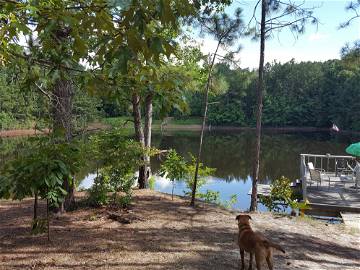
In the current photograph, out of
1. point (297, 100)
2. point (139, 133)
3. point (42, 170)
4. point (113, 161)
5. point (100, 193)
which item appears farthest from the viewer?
point (297, 100)

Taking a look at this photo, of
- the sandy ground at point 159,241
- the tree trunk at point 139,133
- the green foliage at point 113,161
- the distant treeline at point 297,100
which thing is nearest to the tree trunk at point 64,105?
the green foliage at point 113,161

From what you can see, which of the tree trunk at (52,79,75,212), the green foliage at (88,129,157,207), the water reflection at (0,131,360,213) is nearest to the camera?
the tree trunk at (52,79,75,212)

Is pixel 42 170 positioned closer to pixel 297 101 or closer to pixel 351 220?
pixel 351 220

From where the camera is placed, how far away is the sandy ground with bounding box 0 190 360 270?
5.34 metres

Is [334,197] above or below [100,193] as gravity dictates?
below

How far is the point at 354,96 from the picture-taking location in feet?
186

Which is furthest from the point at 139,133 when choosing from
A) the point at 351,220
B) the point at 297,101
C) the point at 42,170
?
the point at 297,101

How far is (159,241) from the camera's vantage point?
640 cm

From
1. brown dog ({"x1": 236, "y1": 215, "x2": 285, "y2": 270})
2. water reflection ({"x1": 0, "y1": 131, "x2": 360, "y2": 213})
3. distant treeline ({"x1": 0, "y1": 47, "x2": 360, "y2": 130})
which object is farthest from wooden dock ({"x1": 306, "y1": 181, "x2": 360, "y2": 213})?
distant treeline ({"x1": 0, "y1": 47, "x2": 360, "y2": 130})

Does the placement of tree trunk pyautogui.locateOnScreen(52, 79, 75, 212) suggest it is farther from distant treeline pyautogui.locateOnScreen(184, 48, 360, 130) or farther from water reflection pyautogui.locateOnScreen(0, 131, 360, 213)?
distant treeline pyautogui.locateOnScreen(184, 48, 360, 130)

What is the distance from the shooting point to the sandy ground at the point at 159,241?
5344mm

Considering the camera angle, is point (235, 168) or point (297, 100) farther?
point (297, 100)

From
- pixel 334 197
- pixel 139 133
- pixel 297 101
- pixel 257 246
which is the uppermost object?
pixel 297 101

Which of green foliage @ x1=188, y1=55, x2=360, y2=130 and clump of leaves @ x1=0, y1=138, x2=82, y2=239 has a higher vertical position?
green foliage @ x1=188, y1=55, x2=360, y2=130
